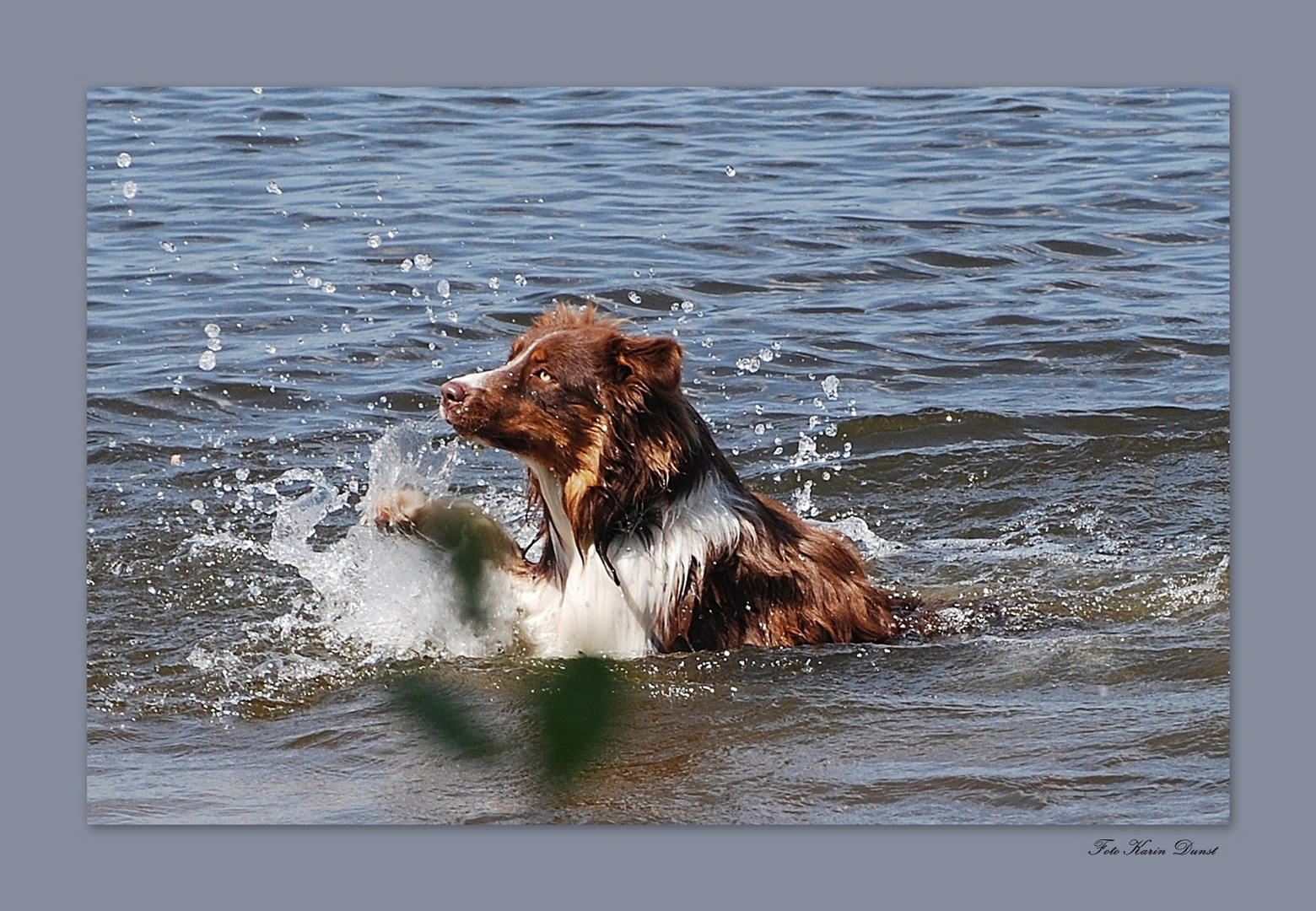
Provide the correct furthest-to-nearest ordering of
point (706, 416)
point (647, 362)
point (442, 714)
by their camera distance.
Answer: point (706, 416)
point (442, 714)
point (647, 362)

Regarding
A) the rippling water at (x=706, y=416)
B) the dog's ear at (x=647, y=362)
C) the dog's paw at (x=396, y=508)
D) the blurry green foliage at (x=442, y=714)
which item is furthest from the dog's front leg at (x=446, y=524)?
the dog's ear at (x=647, y=362)

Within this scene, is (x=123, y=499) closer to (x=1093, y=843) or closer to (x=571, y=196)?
(x=571, y=196)

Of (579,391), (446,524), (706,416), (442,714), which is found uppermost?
(579,391)

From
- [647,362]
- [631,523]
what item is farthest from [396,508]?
[647,362]

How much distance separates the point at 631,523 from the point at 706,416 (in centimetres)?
210

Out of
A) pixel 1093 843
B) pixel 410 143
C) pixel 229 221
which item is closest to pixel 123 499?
pixel 229 221

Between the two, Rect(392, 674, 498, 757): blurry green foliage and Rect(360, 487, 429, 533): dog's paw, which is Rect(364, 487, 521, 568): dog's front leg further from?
Rect(392, 674, 498, 757): blurry green foliage

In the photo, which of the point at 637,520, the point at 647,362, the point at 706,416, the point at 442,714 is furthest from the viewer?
the point at 706,416

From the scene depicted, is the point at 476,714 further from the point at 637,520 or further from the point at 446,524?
the point at 637,520

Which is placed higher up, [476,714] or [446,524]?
[446,524]

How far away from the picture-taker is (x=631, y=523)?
6.33 meters

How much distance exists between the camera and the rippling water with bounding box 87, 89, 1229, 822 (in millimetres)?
6168

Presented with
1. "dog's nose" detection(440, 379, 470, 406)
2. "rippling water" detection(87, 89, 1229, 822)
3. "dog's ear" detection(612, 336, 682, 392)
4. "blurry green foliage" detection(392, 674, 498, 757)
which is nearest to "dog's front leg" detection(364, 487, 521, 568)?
"rippling water" detection(87, 89, 1229, 822)

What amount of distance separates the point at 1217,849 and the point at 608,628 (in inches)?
74.7
